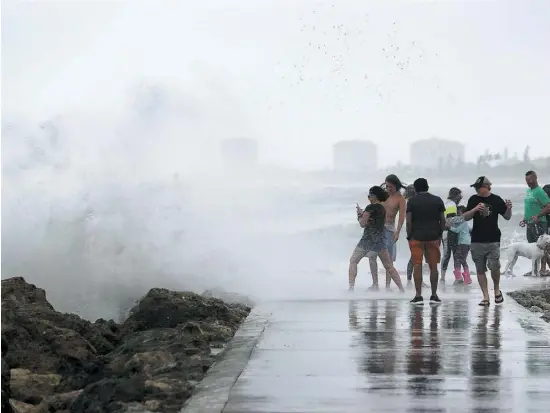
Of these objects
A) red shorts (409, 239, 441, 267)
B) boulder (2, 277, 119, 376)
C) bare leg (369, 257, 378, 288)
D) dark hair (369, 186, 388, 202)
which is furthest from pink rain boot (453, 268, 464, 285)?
boulder (2, 277, 119, 376)

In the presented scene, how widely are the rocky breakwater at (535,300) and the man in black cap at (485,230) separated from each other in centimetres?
51

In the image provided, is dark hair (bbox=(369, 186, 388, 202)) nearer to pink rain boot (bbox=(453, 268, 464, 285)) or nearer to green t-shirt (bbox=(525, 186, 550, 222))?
pink rain boot (bbox=(453, 268, 464, 285))

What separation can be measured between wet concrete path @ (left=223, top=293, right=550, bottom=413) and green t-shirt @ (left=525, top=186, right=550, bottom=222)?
4041 millimetres

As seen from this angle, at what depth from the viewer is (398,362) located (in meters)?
8.31

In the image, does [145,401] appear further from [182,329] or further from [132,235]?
[132,235]

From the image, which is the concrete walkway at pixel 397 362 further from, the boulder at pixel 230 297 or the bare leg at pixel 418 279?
the boulder at pixel 230 297

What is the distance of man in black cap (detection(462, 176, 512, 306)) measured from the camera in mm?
12211

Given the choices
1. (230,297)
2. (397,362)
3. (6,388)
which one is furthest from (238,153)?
(6,388)

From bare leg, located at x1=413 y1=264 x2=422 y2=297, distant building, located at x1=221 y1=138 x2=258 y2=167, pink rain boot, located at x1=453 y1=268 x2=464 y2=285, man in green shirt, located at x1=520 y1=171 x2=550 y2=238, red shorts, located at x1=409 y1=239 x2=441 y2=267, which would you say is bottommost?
pink rain boot, located at x1=453 y1=268 x2=464 y2=285

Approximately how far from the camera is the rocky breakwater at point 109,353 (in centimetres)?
730

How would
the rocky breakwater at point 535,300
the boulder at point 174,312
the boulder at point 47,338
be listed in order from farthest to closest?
1. the rocky breakwater at point 535,300
2. the boulder at point 174,312
3. the boulder at point 47,338

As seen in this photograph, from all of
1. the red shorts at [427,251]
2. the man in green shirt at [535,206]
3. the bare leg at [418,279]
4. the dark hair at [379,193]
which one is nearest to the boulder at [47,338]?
the bare leg at [418,279]

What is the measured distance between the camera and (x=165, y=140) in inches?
1020

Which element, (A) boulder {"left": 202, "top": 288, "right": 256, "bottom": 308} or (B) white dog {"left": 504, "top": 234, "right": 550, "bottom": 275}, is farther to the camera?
(B) white dog {"left": 504, "top": 234, "right": 550, "bottom": 275}
